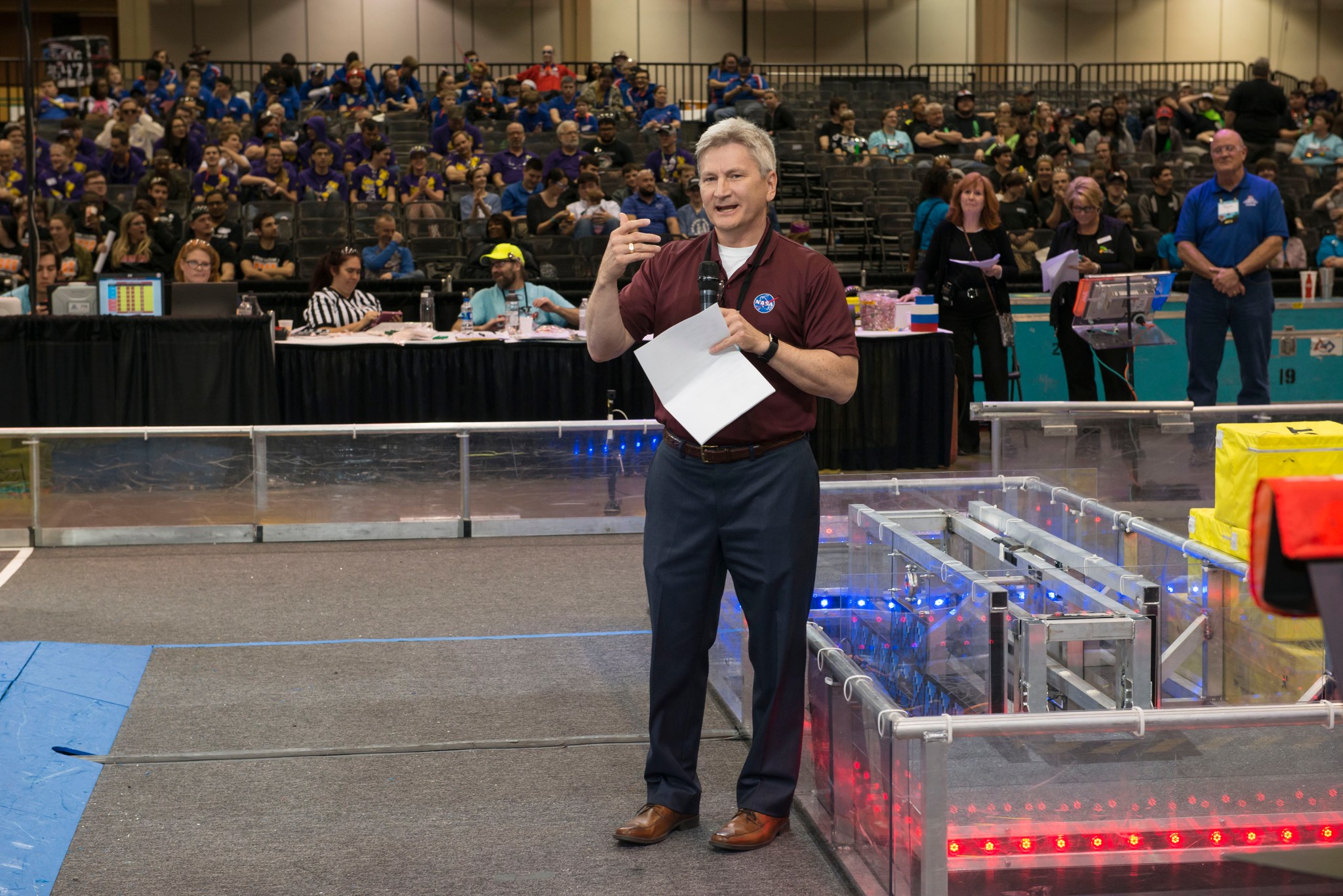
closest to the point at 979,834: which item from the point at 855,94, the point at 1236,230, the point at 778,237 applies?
the point at 778,237

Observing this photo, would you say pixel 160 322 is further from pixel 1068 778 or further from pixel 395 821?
pixel 1068 778

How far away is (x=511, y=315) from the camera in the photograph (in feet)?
26.4

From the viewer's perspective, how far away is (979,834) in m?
2.42

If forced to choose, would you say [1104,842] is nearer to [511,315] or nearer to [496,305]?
[511,315]

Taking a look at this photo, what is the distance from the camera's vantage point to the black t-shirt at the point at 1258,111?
51.3 ft

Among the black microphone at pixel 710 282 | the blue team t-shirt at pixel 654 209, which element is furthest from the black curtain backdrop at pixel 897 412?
the black microphone at pixel 710 282

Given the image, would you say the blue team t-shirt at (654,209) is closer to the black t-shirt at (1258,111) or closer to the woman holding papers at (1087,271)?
the woman holding papers at (1087,271)

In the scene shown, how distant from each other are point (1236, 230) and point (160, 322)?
579 cm

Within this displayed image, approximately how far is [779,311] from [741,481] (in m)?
0.36

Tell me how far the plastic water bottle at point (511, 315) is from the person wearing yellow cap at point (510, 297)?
0.02m

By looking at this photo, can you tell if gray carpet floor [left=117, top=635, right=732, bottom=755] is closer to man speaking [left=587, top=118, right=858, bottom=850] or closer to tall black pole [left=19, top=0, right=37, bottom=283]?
man speaking [left=587, top=118, right=858, bottom=850]

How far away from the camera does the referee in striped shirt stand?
8.12 metres

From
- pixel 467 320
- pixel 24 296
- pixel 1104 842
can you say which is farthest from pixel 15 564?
A: pixel 1104 842

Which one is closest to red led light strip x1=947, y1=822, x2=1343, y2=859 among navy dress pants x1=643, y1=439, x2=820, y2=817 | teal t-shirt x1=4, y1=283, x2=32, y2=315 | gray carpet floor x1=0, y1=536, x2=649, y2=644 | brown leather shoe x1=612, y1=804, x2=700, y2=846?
navy dress pants x1=643, y1=439, x2=820, y2=817
